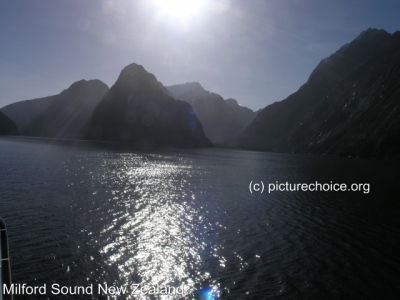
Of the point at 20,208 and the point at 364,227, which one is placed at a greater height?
the point at 20,208

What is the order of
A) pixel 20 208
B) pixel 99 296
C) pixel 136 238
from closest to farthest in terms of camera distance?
pixel 99 296 < pixel 136 238 < pixel 20 208

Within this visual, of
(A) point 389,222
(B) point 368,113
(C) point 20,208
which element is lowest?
(A) point 389,222

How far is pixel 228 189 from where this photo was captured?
51.0m

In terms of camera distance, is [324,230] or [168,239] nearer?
[168,239]

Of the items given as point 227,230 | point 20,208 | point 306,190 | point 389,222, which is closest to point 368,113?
point 306,190

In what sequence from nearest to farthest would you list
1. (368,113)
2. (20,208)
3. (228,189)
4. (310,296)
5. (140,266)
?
(310,296), (140,266), (20,208), (228,189), (368,113)

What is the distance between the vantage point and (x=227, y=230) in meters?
27.1

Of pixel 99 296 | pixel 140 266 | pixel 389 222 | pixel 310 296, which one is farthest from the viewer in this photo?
pixel 389 222

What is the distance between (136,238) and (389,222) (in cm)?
2905

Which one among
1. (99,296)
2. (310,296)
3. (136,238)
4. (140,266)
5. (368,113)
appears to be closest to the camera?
(99,296)

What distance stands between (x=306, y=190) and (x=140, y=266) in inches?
1661

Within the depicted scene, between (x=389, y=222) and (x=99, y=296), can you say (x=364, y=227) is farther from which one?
(x=99, y=296)

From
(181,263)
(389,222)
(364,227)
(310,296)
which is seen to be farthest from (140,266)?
(389,222)

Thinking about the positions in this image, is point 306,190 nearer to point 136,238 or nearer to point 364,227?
point 364,227
